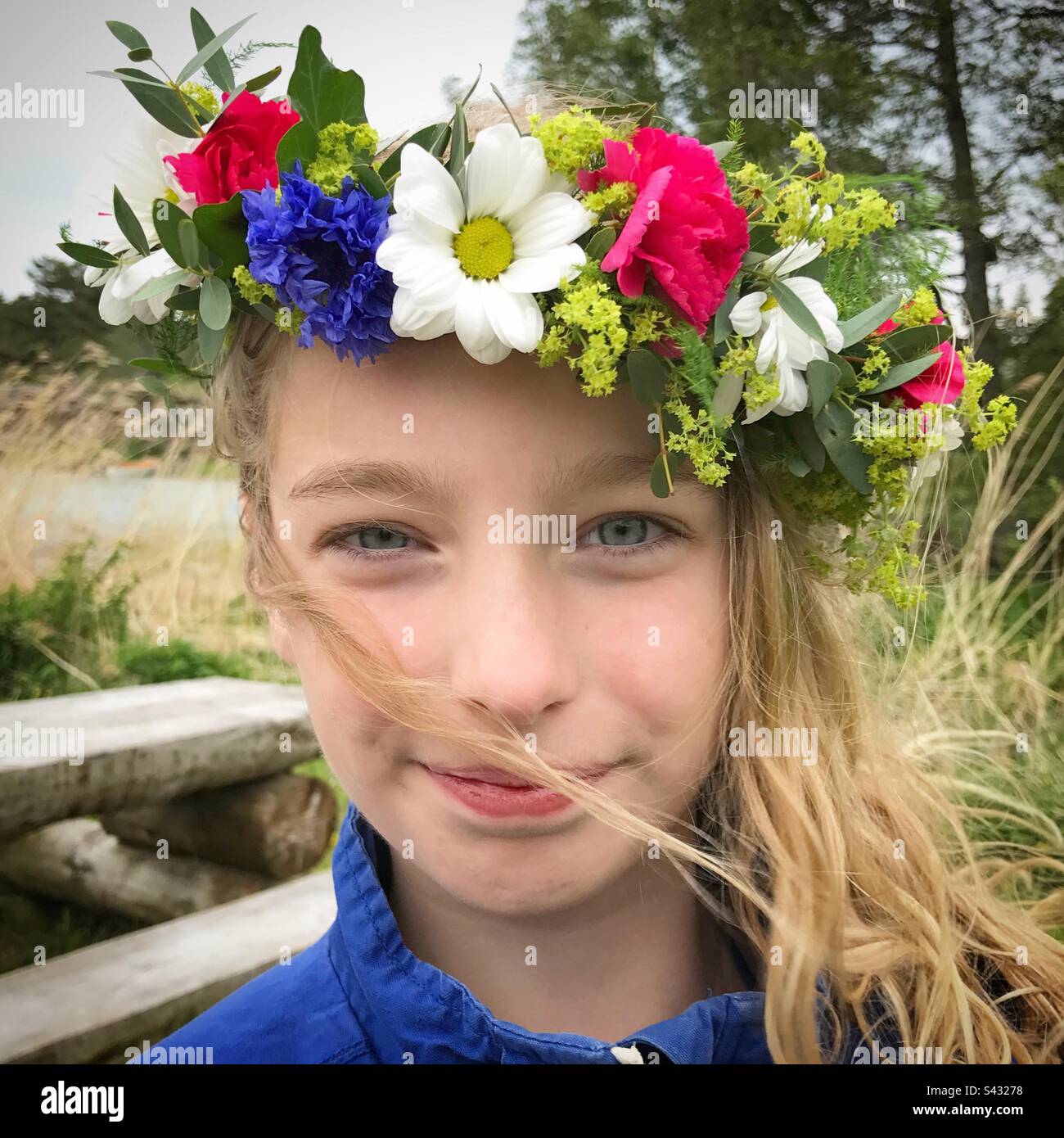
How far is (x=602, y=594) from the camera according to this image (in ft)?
3.11

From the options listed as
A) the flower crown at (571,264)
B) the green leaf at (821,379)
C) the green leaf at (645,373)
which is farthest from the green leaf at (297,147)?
the green leaf at (821,379)

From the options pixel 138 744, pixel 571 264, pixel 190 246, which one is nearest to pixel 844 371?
pixel 571 264

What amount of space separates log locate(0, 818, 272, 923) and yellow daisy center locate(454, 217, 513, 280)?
1.77 metres

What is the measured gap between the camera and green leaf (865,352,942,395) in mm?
969

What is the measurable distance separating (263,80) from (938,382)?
0.73 m

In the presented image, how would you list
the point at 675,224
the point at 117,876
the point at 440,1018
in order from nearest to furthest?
the point at 675,224 → the point at 440,1018 → the point at 117,876

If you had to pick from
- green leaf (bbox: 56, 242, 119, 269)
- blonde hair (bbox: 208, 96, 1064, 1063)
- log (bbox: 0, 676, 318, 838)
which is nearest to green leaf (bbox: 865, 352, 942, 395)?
blonde hair (bbox: 208, 96, 1064, 1063)

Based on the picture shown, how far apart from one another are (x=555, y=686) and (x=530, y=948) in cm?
39

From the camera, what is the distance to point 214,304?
0.93 metres

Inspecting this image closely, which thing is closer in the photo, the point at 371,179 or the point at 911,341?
the point at 371,179

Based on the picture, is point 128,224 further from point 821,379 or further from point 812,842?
point 812,842

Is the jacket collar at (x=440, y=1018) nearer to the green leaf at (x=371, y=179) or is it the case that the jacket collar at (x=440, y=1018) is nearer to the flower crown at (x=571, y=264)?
the flower crown at (x=571, y=264)

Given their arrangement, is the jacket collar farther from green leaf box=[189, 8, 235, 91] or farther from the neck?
green leaf box=[189, 8, 235, 91]
